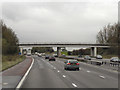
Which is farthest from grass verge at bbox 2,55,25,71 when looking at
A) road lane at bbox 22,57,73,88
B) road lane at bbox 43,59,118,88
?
road lane at bbox 43,59,118,88

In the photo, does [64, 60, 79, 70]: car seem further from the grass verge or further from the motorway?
the grass verge

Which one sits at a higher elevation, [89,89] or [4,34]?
[4,34]

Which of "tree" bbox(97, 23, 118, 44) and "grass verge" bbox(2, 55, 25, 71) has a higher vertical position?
"tree" bbox(97, 23, 118, 44)

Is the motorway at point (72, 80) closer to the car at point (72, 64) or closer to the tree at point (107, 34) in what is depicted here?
the car at point (72, 64)

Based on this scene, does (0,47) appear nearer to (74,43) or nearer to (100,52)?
(74,43)

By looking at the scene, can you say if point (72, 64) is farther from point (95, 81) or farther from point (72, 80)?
point (95, 81)

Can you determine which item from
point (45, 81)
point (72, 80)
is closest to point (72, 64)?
point (72, 80)

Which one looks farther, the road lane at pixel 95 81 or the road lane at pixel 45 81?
the road lane at pixel 95 81

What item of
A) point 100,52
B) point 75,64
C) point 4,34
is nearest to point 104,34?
point 100,52

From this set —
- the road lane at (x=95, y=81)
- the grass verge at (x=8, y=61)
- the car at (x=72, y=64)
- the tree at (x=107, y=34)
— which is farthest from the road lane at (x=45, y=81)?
the tree at (x=107, y=34)

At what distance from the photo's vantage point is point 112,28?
10006cm

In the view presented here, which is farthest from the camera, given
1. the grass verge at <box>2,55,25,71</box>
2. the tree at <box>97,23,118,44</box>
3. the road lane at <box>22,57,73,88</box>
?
the tree at <box>97,23,118,44</box>

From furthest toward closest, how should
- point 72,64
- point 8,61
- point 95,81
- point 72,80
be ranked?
point 8,61 → point 72,64 → point 72,80 → point 95,81

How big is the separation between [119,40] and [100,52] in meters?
48.2
